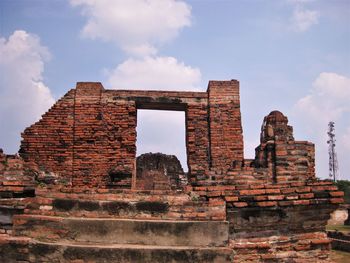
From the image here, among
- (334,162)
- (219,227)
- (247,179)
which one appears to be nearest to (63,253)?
(219,227)

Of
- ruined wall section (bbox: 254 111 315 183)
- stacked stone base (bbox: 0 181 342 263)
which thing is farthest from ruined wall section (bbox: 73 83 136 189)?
stacked stone base (bbox: 0 181 342 263)

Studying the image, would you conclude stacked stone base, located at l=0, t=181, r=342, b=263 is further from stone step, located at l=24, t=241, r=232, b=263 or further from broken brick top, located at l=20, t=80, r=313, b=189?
broken brick top, located at l=20, t=80, r=313, b=189

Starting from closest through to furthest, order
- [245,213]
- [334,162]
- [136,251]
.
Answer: [136,251], [245,213], [334,162]

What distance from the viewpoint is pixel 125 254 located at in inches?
156

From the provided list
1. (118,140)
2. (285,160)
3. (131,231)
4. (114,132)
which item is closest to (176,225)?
(131,231)

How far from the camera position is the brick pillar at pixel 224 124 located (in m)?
9.28

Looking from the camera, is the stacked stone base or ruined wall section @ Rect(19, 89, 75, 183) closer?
the stacked stone base

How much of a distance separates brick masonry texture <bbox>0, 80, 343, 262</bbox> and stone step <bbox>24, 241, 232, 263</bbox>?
0.01 m

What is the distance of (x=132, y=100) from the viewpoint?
9.44 metres

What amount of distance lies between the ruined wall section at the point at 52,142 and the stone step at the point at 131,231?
488 centimetres

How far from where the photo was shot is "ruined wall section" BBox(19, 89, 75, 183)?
902cm

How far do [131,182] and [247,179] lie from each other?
3.82 metres

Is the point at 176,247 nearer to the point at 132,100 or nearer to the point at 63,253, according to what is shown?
the point at 63,253

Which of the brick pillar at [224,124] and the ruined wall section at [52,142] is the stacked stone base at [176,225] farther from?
the brick pillar at [224,124]
